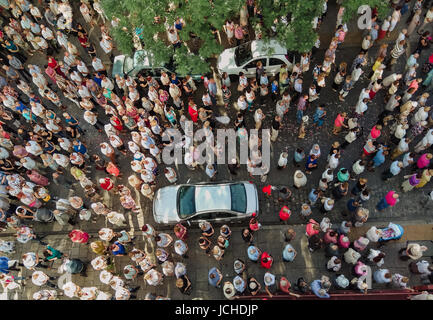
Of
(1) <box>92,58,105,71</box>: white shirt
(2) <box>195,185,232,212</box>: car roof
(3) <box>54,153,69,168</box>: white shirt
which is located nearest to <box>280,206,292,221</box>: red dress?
(2) <box>195,185,232,212</box>: car roof

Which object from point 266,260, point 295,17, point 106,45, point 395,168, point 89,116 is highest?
point 106,45

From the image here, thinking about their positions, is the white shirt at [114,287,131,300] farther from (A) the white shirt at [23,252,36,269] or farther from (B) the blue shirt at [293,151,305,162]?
(B) the blue shirt at [293,151,305,162]

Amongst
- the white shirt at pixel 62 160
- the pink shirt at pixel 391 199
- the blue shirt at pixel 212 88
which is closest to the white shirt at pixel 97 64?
the white shirt at pixel 62 160

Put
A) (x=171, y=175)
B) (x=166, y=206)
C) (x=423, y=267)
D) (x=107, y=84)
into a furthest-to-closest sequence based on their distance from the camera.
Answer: (x=107, y=84) → (x=171, y=175) → (x=166, y=206) → (x=423, y=267)


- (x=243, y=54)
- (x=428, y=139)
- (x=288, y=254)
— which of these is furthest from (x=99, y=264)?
(x=428, y=139)

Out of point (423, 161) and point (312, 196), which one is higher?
point (423, 161)

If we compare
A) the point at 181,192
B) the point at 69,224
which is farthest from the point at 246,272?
the point at 69,224

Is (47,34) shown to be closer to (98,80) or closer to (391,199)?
(98,80)
